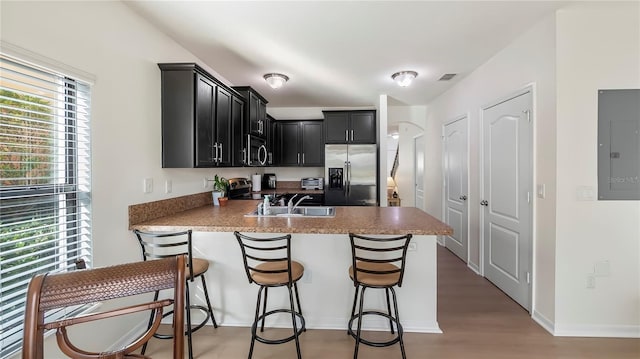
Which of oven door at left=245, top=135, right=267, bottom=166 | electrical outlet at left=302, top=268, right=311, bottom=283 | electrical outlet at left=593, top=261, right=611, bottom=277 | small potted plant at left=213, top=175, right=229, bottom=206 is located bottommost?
electrical outlet at left=302, top=268, right=311, bottom=283

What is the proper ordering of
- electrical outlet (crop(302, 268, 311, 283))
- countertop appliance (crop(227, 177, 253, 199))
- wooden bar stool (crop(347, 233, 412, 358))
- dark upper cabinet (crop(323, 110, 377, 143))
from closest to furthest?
wooden bar stool (crop(347, 233, 412, 358)) < electrical outlet (crop(302, 268, 311, 283)) < countertop appliance (crop(227, 177, 253, 199)) < dark upper cabinet (crop(323, 110, 377, 143))

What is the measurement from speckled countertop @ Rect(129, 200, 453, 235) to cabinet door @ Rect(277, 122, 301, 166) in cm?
271

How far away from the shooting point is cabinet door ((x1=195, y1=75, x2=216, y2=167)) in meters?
2.42

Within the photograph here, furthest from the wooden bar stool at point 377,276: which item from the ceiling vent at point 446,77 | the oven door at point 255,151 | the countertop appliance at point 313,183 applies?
the countertop appliance at point 313,183

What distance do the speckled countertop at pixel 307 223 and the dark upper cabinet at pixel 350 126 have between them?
7.74ft

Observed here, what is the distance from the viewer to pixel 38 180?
151cm

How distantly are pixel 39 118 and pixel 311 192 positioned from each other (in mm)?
3702

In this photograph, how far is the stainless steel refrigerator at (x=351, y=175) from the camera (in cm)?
451

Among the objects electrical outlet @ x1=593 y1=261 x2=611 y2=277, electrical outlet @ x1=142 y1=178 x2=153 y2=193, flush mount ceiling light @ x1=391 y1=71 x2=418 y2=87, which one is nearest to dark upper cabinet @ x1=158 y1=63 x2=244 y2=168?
electrical outlet @ x1=142 y1=178 x2=153 y2=193

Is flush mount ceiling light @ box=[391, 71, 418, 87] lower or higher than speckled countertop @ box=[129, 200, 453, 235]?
higher

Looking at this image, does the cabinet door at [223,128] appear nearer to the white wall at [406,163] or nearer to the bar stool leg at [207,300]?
the bar stool leg at [207,300]

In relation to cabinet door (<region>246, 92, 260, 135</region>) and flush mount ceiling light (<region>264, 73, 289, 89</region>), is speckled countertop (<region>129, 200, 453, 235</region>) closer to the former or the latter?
cabinet door (<region>246, 92, 260, 135</region>)

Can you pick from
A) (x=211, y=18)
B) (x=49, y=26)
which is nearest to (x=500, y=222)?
(x=211, y=18)

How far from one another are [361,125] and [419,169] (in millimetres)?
2036
